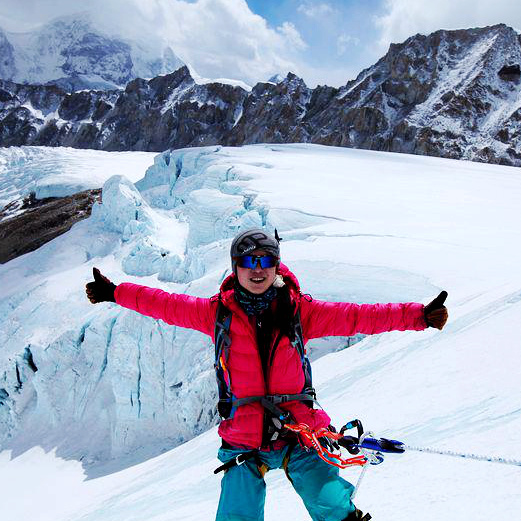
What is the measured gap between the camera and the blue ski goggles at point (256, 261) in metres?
2.13

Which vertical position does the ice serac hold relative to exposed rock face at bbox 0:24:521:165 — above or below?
below

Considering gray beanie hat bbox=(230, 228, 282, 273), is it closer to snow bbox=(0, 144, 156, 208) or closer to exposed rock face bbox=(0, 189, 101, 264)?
exposed rock face bbox=(0, 189, 101, 264)

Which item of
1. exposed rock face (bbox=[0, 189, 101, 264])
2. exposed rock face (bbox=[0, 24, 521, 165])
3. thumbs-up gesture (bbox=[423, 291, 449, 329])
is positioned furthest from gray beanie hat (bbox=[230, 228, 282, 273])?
exposed rock face (bbox=[0, 24, 521, 165])

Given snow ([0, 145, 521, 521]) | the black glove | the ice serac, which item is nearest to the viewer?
the black glove

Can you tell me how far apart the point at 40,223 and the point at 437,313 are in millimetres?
34791

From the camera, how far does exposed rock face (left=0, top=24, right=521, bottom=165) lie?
4856 centimetres

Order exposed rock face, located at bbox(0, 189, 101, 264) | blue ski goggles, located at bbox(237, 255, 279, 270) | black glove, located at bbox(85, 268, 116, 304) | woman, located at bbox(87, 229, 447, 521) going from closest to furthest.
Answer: woman, located at bbox(87, 229, 447, 521)
blue ski goggles, located at bbox(237, 255, 279, 270)
black glove, located at bbox(85, 268, 116, 304)
exposed rock face, located at bbox(0, 189, 101, 264)

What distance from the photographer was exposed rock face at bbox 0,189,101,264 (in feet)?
98.9

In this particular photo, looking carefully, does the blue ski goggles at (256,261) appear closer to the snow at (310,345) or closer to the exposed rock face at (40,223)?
the snow at (310,345)

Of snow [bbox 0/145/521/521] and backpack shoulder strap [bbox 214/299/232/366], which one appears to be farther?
snow [bbox 0/145/521/521]

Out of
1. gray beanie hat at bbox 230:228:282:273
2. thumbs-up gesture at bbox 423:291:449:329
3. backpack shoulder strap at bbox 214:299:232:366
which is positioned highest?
gray beanie hat at bbox 230:228:282:273

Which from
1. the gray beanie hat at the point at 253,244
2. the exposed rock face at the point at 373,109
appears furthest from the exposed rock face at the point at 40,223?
the exposed rock face at the point at 373,109

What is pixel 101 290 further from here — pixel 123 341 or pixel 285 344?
pixel 123 341

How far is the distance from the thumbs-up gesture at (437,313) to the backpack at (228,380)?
612 mm
